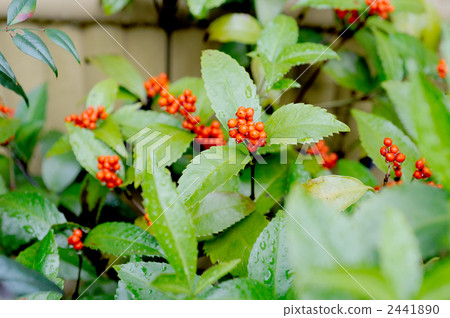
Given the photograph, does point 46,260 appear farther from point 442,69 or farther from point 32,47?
point 442,69

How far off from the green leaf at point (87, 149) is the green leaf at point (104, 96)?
10cm

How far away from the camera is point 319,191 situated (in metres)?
0.62

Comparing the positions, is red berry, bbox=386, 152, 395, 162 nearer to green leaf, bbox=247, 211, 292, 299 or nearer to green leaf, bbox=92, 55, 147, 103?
green leaf, bbox=247, 211, 292, 299

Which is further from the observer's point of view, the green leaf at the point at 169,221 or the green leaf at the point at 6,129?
the green leaf at the point at 6,129

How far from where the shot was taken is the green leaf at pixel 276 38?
87 cm

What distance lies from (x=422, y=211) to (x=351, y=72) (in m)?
0.86

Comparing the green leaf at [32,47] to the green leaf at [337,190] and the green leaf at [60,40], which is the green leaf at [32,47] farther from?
the green leaf at [337,190]

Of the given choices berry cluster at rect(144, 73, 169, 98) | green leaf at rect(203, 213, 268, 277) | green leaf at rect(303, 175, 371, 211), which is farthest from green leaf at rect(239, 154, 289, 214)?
berry cluster at rect(144, 73, 169, 98)

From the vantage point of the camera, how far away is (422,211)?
366mm

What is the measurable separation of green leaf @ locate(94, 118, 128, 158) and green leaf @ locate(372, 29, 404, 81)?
0.62 meters

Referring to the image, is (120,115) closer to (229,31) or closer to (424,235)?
(229,31)

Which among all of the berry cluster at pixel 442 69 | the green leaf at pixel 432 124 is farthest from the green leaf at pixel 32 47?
the berry cluster at pixel 442 69

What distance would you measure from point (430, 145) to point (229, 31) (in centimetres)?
76
